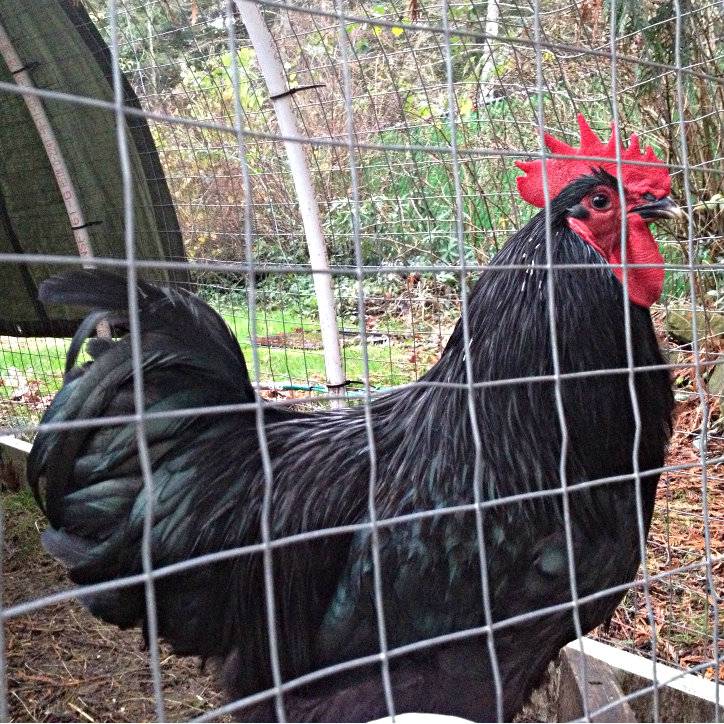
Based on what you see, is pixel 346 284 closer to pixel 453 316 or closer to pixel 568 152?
pixel 453 316

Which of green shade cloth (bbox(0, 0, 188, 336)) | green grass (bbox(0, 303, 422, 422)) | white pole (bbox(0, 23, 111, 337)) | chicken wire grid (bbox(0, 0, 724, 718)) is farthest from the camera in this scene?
green grass (bbox(0, 303, 422, 422))

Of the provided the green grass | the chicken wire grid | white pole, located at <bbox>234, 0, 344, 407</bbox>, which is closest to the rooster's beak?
white pole, located at <bbox>234, 0, 344, 407</bbox>

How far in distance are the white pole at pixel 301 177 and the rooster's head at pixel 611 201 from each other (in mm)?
991

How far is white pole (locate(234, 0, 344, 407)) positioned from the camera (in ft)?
8.95

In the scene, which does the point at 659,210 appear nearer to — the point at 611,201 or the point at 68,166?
A: the point at 611,201

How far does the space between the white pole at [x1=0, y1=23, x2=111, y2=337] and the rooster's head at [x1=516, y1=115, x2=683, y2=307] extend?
2.59 m

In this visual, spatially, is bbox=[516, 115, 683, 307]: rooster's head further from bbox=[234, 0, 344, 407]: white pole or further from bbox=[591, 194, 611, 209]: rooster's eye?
bbox=[234, 0, 344, 407]: white pole

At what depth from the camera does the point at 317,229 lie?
2955 millimetres

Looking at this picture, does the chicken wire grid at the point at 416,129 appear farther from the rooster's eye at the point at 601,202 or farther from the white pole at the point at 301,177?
the rooster's eye at the point at 601,202

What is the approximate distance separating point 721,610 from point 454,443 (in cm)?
183

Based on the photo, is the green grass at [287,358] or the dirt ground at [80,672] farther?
the green grass at [287,358]

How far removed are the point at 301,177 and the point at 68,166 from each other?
6.98 feet

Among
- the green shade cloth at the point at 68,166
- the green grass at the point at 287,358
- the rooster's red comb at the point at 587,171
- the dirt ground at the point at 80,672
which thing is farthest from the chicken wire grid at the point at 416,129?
the dirt ground at the point at 80,672

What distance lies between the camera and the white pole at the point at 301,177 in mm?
2727
